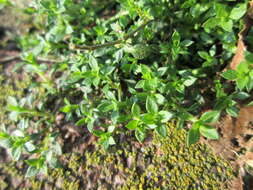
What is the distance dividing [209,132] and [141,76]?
0.50m

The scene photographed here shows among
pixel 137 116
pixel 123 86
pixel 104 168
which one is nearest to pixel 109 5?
pixel 123 86

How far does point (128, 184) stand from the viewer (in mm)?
1321

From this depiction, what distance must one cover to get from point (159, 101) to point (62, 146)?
0.75 meters

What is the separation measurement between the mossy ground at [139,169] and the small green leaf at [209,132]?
224mm

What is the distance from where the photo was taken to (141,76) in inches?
54.8

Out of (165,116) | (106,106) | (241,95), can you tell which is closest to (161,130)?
(165,116)

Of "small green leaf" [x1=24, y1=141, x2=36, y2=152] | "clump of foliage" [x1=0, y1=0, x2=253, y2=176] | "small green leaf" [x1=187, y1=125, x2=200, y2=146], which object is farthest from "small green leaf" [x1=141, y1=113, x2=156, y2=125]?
"small green leaf" [x1=24, y1=141, x2=36, y2=152]

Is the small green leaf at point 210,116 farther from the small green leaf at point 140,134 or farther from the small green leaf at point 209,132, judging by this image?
the small green leaf at point 140,134

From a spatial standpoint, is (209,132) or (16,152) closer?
(209,132)

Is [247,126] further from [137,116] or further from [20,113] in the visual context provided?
[20,113]

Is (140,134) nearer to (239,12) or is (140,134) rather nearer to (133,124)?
(133,124)

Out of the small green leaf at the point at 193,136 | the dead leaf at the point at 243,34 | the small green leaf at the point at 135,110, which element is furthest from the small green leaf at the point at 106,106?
the dead leaf at the point at 243,34

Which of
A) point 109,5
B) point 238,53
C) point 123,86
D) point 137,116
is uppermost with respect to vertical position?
point 109,5

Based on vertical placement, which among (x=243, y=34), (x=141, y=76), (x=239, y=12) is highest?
(x=239, y=12)
